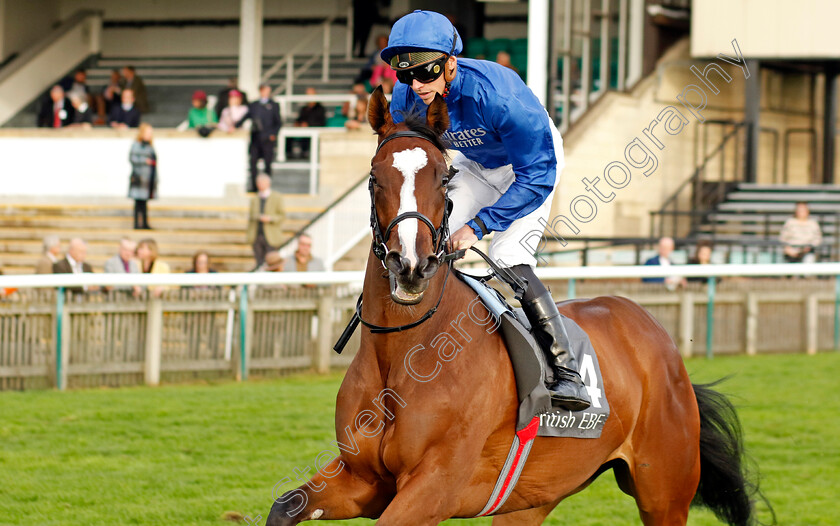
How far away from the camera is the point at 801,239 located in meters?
11.9

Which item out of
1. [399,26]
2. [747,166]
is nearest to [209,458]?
[399,26]

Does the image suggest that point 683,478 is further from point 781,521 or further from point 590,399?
point 781,521

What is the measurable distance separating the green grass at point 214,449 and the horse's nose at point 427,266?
84.9 inches

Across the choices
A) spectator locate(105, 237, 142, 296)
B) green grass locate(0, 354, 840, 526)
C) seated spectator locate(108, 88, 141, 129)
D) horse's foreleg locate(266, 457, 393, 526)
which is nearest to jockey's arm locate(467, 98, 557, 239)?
horse's foreleg locate(266, 457, 393, 526)

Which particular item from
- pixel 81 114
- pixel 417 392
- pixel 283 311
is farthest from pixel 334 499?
pixel 81 114

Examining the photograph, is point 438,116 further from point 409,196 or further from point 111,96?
point 111,96

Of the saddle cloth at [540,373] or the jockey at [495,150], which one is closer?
the jockey at [495,150]

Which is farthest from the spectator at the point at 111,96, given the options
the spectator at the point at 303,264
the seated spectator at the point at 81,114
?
A: the spectator at the point at 303,264

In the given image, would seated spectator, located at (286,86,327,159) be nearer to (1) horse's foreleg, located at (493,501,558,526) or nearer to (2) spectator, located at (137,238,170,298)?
(2) spectator, located at (137,238,170,298)

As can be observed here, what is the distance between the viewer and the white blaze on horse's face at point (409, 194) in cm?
290

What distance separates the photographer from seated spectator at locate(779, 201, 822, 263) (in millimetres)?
11484

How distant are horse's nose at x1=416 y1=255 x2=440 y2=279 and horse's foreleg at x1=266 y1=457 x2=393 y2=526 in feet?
2.39

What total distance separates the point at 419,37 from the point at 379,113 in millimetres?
256

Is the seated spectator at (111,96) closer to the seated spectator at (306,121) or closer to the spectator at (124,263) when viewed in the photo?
the seated spectator at (306,121)
